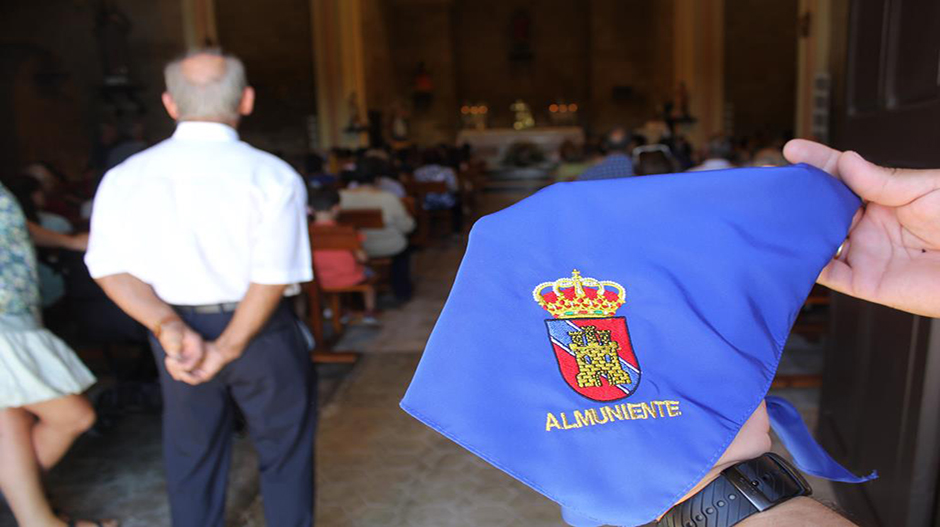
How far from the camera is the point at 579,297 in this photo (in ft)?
3.45

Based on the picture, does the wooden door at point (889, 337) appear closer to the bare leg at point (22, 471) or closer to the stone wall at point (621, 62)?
the bare leg at point (22, 471)

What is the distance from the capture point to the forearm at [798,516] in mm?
949

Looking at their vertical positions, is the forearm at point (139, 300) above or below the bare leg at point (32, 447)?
above

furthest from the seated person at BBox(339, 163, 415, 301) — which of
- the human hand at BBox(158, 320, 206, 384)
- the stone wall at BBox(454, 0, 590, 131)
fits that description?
the stone wall at BBox(454, 0, 590, 131)

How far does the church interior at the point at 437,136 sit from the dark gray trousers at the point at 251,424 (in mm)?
625

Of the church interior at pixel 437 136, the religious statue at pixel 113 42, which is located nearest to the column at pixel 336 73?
the church interior at pixel 437 136

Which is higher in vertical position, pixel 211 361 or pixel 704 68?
pixel 704 68

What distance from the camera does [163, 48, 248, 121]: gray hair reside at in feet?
6.92

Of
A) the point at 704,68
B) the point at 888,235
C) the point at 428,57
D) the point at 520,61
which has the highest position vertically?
the point at 428,57

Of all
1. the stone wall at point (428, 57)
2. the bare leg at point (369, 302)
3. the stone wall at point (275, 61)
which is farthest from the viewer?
the stone wall at point (428, 57)

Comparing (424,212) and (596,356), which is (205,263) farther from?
(424,212)

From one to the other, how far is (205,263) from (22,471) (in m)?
1.12

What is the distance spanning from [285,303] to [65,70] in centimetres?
1011

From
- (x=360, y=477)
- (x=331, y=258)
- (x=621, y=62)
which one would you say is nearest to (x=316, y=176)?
(x=331, y=258)
